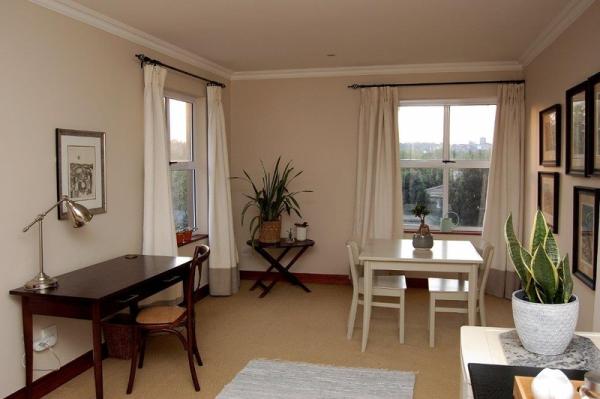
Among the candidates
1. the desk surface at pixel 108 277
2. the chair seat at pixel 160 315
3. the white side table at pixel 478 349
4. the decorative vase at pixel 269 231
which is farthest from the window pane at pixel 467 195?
the white side table at pixel 478 349

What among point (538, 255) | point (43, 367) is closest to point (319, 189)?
point (43, 367)

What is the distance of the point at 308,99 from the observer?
5.84 metres

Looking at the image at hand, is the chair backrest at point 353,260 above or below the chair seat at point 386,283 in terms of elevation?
above

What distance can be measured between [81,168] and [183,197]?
1789mm

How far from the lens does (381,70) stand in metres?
5.59

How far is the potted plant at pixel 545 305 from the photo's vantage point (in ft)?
5.33

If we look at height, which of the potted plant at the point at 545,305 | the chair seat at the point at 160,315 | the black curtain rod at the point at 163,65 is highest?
→ the black curtain rod at the point at 163,65

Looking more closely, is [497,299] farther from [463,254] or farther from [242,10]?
[242,10]

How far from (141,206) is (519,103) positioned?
12.7ft

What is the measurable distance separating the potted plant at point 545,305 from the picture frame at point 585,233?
169cm

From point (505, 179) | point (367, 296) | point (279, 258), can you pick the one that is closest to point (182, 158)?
point (279, 258)

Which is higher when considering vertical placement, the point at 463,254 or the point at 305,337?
the point at 463,254

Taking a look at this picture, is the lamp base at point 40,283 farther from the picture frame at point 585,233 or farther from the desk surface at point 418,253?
the picture frame at point 585,233

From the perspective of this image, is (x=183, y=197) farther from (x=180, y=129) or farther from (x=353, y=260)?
(x=353, y=260)
